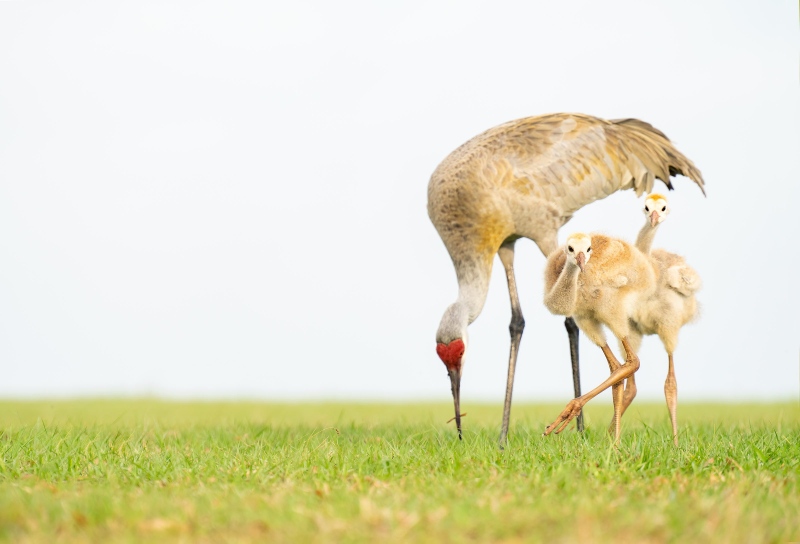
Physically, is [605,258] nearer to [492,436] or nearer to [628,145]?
[492,436]

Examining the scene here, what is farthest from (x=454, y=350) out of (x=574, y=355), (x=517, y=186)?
(x=517, y=186)

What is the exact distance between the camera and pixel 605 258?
667 cm

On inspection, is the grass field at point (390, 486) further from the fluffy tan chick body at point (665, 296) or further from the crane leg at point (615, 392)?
the fluffy tan chick body at point (665, 296)

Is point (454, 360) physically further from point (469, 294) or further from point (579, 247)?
point (579, 247)

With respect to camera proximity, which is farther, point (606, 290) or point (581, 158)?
point (581, 158)

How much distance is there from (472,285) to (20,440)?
4.11 m

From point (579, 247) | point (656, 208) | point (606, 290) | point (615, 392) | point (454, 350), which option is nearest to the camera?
point (579, 247)

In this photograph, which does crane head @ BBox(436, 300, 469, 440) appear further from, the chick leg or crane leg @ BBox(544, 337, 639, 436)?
the chick leg

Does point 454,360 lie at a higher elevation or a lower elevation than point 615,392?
higher

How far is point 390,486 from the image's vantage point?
5012 millimetres

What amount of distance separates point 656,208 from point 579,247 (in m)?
1.06

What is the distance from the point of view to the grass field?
12.5 feet

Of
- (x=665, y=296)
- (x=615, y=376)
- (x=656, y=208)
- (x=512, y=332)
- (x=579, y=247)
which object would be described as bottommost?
(x=615, y=376)

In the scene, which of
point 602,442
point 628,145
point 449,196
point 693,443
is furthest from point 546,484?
point 628,145
